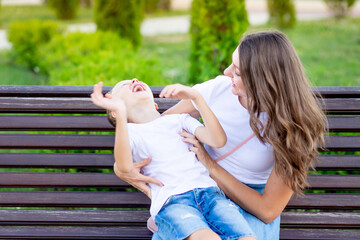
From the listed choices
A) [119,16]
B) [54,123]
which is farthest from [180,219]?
[119,16]

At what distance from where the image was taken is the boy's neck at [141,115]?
83.9 inches

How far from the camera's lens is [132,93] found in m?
2.10

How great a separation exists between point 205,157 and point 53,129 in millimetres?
908

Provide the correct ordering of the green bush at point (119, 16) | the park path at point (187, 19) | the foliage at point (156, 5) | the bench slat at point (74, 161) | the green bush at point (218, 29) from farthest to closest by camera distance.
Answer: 1. the foliage at point (156, 5)
2. the park path at point (187, 19)
3. the green bush at point (119, 16)
4. the green bush at point (218, 29)
5. the bench slat at point (74, 161)

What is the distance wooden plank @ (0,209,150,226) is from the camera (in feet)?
7.91

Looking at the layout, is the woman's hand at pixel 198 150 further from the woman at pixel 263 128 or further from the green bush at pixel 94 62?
the green bush at pixel 94 62

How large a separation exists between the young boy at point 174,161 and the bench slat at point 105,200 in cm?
47

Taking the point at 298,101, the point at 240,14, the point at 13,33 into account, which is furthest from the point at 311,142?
the point at 13,33

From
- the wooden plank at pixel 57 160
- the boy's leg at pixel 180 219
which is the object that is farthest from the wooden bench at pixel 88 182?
the boy's leg at pixel 180 219

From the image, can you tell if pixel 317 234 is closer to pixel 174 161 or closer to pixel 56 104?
pixel 174 161

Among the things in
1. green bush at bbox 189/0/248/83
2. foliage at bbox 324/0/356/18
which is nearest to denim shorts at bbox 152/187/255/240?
green bush at bbox 189/0/248/83

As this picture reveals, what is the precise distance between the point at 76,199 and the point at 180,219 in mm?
822

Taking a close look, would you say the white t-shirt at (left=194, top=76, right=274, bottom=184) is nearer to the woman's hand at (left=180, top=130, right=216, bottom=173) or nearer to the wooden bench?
the woman's hand at (left=180, top=130, right=216, bottom=173)

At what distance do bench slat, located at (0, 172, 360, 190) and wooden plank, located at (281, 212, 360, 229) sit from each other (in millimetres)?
149
